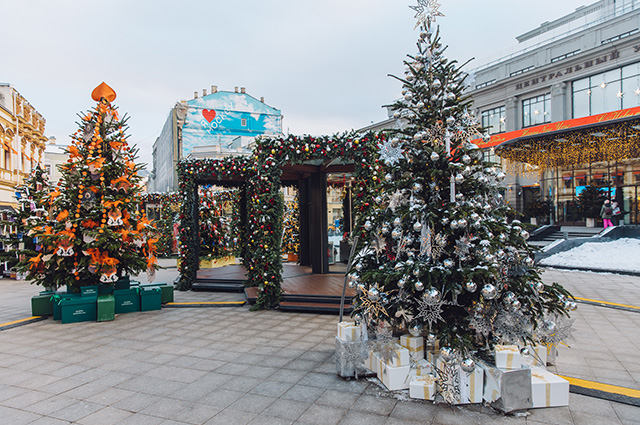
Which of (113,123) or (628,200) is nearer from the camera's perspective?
(113,123)

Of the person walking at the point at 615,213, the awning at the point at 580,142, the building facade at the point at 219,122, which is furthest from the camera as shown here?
the building facade at the point at 219,122

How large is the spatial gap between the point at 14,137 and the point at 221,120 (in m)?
18.4

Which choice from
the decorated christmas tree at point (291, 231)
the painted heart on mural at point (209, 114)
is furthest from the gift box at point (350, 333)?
the painted heart on mural at point (209, 114)

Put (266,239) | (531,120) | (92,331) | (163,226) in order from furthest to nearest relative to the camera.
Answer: (531,120), (163,226), (266,239), (92,331)

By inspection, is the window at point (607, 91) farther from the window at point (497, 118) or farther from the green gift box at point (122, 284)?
the green gift box at point (122, 284)

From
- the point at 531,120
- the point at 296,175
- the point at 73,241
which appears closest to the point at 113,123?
the point at 73,241

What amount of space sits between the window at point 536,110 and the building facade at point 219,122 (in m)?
22.2

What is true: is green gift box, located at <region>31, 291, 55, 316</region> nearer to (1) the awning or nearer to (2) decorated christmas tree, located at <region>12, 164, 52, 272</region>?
(2) decorated christmas tree, located at <region>12, 164, 52, 272</region>

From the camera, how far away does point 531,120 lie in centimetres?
2648

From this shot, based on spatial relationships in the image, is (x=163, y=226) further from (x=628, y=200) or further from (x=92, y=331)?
(x=628, y=200)

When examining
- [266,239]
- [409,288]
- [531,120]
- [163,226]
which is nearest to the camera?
[409,288]

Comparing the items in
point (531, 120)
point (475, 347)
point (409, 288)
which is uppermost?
point (531, 120)

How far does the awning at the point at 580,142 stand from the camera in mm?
15602

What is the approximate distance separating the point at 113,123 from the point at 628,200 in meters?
25.5
